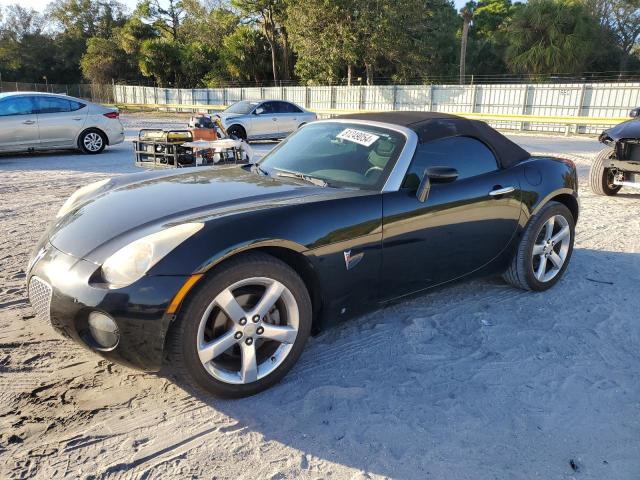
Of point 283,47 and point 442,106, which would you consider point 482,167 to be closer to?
point 442,106

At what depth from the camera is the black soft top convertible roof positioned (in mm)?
3795

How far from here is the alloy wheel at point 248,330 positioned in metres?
2.68

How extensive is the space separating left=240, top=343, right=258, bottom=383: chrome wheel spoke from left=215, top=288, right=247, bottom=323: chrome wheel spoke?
17cm

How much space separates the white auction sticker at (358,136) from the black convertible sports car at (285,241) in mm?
12

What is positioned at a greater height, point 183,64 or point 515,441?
point 183,64

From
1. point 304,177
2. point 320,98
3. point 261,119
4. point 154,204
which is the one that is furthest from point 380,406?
point 320,98

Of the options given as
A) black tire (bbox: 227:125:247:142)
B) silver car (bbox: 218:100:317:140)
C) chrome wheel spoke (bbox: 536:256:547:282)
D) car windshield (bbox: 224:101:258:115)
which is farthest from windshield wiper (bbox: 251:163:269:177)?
car windshield (bbox: 224:101:258:115)

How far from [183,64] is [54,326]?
52148mm

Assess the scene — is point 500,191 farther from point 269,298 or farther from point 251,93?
point 251,93

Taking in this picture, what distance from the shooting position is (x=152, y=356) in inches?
100

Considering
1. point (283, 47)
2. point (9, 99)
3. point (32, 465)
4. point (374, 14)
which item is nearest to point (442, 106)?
point (374, 14)

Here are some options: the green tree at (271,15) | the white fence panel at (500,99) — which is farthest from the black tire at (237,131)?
the green tree at (271,15)

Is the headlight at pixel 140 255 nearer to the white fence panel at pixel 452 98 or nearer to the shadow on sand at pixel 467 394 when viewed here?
the shadow on sand at pixel 467 394

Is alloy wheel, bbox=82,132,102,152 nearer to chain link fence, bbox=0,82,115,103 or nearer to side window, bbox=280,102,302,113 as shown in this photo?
side window, bbox=280,102,302,113
